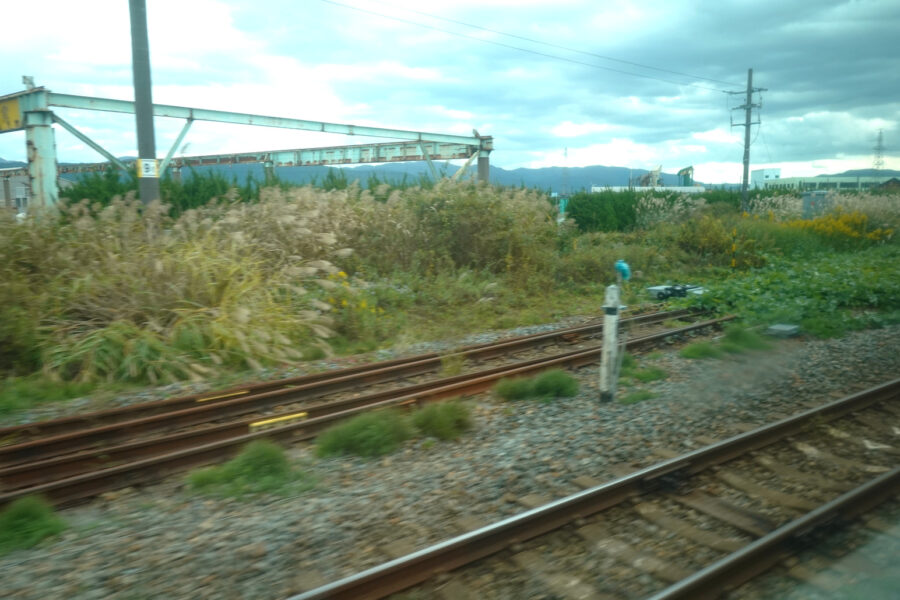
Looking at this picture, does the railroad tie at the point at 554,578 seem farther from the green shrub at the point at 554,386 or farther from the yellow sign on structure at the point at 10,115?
the yellow sign on structure at the point at 10,115

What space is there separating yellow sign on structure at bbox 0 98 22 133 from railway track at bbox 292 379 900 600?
14798 millimetres

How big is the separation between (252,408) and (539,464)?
3923 mm

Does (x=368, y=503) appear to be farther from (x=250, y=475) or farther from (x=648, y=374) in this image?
(x=648, y=374)

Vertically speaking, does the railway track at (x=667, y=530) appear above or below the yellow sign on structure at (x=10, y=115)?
below

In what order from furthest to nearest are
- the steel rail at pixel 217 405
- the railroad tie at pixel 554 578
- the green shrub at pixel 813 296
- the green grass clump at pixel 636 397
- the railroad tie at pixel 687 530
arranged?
the green shrub at pixel 813 296
the green grass clump at pixel 636 397
the steel rail at pixel 217 405
the railroad tie at pixel 687 530
the railroad tie at pixel 554 578

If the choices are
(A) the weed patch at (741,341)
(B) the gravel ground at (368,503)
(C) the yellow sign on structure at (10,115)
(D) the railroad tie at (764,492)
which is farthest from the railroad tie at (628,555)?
(C) the yellow sign on structure at (10,115)

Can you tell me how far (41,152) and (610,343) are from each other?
13.1 m

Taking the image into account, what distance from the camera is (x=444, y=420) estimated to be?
6852 mm

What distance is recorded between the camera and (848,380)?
855 centimetres

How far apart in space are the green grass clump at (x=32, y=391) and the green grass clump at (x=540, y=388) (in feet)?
18.5

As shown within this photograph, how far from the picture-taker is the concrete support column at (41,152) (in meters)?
14.2

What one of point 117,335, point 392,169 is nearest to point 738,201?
point 392,169

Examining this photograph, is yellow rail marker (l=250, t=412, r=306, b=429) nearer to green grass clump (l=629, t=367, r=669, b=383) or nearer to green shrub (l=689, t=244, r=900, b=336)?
green grass clump (l=629, t=367, r=669, b=383)

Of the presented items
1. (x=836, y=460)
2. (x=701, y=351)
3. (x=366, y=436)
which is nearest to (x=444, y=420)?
(x=366, y=436)
